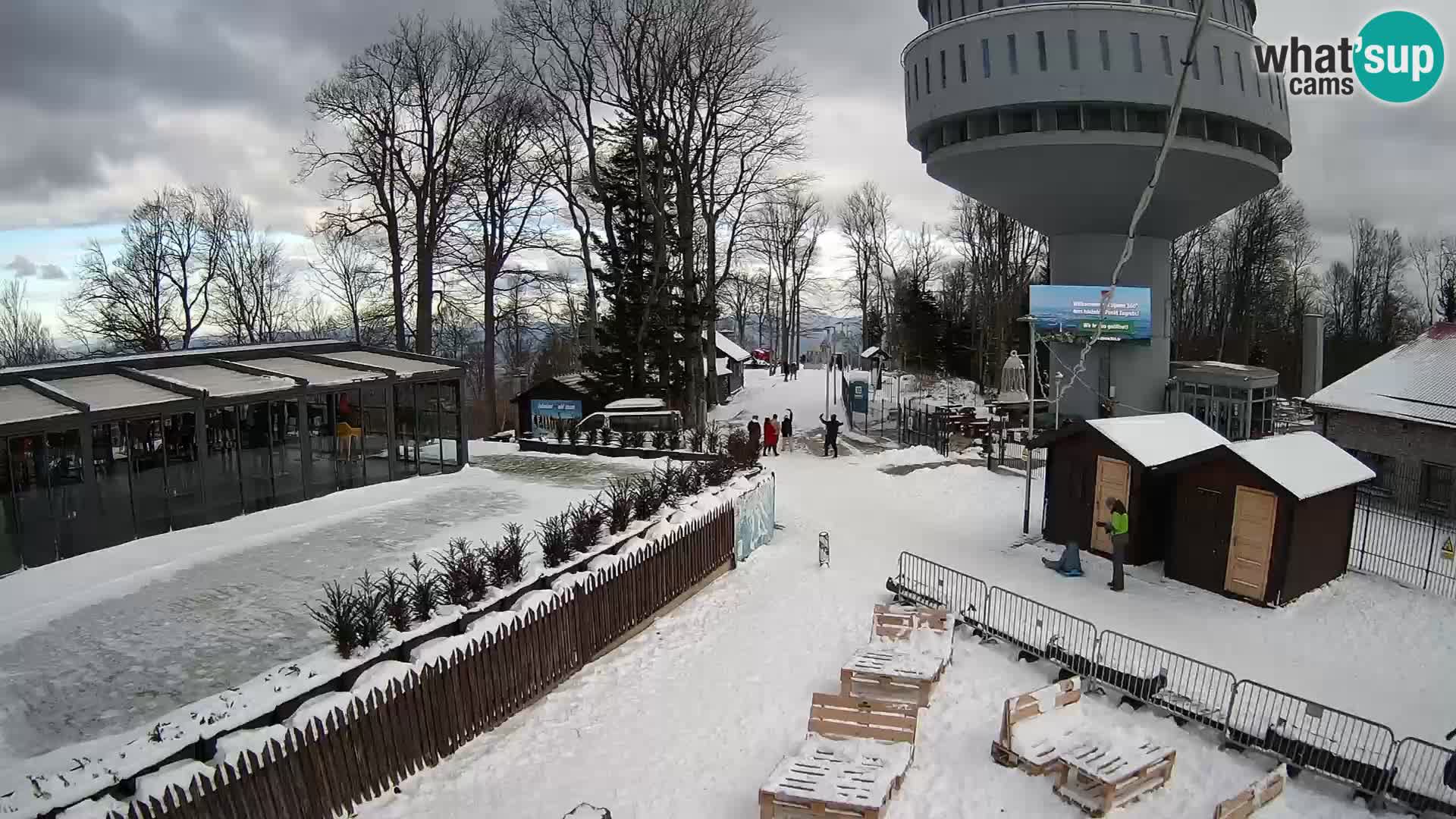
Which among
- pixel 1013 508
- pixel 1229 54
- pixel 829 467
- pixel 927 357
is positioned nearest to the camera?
pixel 1013 508

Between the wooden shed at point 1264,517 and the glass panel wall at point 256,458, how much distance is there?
17.8m

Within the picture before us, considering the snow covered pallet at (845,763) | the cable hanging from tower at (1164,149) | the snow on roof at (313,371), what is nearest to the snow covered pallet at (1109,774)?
the snow covered pallet at (845,763)

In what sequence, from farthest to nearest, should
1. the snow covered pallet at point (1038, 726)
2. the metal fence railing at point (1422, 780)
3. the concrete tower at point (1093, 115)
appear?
1. the concrete tower at point (1093, 115)
2. the snow covered pallet at point (1038, 726)
3. the metal fence railing at point (1422, 780)

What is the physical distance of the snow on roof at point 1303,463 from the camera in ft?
42.1

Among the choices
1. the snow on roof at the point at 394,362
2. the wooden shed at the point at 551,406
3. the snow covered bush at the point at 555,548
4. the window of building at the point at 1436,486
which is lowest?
the window of building at the point at 1436,486

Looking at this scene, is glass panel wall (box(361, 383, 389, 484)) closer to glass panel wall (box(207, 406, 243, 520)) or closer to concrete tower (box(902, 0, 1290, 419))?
Result: glass panel wall (box(207, 406, 243, 520))

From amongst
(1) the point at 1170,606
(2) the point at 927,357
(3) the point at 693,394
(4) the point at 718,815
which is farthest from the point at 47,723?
(2) the point at 927,357

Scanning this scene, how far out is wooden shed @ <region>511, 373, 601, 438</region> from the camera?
28797 mm

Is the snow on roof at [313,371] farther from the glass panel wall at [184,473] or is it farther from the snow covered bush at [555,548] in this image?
the snow covered bush at [555,548]

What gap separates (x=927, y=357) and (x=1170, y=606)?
1534 inches

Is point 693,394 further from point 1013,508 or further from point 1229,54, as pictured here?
point 1229,54

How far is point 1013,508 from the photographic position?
63.9 feet

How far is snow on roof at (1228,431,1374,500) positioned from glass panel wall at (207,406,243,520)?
1885 cm

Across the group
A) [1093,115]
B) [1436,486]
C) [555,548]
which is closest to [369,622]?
[555,548]
